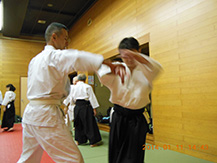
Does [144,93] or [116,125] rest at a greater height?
[144,93]

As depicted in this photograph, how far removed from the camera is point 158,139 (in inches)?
132

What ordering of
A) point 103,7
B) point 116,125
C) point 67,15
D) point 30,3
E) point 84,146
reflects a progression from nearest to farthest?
point 116,125
point 84,146
point 103,7
point 30,3
point 67,15

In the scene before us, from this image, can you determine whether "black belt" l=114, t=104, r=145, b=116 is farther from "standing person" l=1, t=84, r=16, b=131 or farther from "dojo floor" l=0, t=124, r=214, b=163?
"standing person" l=1, t=84, r=16, b=131

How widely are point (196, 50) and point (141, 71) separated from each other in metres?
1.65

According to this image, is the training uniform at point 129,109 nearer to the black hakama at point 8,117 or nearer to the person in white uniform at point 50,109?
the person in white uniform at point 50,109

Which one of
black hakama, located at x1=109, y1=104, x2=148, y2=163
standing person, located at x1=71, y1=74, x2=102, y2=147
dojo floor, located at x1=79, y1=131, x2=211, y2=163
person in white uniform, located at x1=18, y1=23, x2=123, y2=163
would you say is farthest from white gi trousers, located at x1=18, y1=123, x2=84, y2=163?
standing person, located at x1=71, y1=74, x2=102, y2=147

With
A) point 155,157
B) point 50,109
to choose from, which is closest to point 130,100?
point 50,109

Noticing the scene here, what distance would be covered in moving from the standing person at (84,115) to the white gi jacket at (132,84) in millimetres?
2372

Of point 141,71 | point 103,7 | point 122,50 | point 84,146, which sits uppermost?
point 103,7

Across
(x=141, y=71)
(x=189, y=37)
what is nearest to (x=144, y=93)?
(x=141, y=71)

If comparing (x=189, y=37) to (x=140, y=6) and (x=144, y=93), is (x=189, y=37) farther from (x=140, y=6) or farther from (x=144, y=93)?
(x=144, y=93)

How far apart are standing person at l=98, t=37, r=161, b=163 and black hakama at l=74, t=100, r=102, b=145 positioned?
222cm

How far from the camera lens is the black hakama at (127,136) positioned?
144 cm

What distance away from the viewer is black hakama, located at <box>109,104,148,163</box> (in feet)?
4.73
